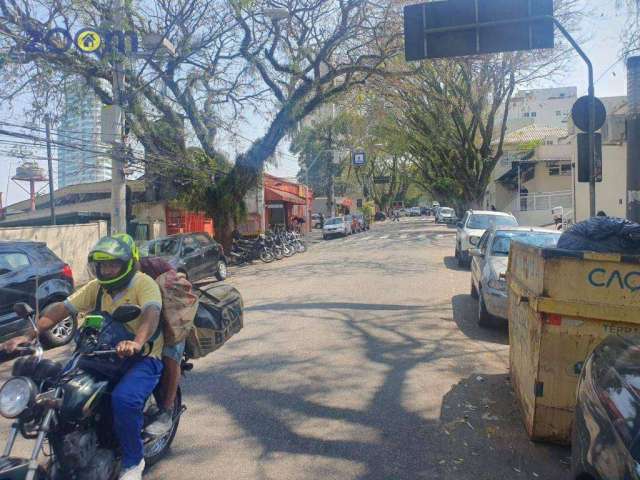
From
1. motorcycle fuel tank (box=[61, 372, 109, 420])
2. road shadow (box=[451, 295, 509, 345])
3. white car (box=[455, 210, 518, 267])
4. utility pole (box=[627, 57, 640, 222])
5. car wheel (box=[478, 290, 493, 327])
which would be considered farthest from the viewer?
white car (box=[455, 210, 518, 267])

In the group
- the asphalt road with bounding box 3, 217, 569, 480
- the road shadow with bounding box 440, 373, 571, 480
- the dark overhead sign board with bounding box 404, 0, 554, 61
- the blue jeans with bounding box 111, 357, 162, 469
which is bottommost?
the road shadow with bounding box 440, 373, 571, 480

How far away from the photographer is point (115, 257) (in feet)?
11.1

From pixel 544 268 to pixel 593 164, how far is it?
538 cm

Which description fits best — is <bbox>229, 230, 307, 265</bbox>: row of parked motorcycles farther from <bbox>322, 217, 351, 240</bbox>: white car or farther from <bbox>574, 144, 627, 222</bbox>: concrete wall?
<bbox>322, 217, 351, 240</bbox>: white car

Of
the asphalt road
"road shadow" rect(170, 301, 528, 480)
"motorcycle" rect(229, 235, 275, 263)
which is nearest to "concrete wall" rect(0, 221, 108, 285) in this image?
"motorcycle" rect(229, 235, 275, 263)

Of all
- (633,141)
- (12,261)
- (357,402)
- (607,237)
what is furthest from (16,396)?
(633,141)

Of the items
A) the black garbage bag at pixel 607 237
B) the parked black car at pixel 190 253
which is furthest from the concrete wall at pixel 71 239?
the black garbage bag at pixel 607 237

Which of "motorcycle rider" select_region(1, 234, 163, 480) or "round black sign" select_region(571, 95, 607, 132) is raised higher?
"round black sign" select_region(571, 95, 607, 132)

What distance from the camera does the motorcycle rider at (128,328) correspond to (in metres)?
3.21

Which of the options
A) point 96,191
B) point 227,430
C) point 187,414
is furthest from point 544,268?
point 96,191

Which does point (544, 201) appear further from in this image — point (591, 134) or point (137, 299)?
point (137, 299)

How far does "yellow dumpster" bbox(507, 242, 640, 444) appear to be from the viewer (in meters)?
4.01

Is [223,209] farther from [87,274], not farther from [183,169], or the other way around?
[87,274]

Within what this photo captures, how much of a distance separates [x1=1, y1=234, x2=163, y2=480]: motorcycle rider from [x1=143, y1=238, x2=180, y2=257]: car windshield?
35.4 feet
